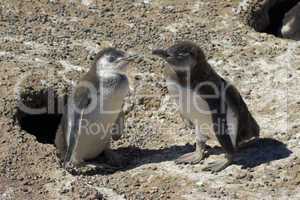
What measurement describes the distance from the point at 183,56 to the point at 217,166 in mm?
877

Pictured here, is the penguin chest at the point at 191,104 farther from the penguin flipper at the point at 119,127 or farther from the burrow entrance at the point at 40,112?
the burrow entrance at the point at 40,112

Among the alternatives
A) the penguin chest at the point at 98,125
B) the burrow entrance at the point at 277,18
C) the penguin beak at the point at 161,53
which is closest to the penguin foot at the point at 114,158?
the penguin chest at the point at 98,125

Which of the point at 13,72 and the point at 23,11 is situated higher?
the point at 23,11

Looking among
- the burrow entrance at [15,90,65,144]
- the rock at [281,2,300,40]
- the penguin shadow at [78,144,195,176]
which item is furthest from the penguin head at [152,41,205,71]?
the rock at [281,2,300,40]

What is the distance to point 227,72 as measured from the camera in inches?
305

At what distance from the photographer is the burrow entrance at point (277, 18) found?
874cm

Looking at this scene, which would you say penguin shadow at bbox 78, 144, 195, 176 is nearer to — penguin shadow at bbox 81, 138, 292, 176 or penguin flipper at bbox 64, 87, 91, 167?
penguin shadow at bbox 81, 138, 292, 176

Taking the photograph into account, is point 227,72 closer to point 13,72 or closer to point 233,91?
point 233,91

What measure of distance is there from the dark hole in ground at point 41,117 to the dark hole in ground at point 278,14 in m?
2.62

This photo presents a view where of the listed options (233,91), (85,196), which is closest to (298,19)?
(233,91)

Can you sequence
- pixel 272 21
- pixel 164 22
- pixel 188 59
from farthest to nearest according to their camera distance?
pixel 272 21
pixel 164 22
pixel 188 59

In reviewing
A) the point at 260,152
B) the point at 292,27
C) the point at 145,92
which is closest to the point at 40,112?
the point at 145,92

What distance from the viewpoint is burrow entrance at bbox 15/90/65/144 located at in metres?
7.19

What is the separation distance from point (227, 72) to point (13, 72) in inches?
76.8
